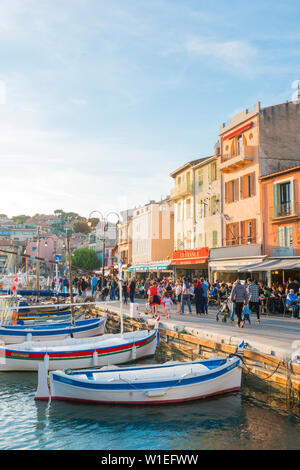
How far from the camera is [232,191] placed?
35094mm

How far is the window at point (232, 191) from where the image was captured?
34312mm

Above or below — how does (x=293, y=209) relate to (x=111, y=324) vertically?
above

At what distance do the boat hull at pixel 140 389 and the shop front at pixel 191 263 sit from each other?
966 inches

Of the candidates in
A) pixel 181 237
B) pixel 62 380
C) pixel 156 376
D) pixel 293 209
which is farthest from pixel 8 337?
pixel 181 237

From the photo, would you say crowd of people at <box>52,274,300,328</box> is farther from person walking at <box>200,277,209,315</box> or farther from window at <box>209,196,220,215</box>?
window at <box>209,196,220,215</box>

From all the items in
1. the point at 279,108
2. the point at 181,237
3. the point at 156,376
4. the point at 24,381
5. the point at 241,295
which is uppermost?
the point at 279,108

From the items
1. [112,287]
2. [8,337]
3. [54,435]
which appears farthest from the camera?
[112,287]

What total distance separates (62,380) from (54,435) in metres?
2.07

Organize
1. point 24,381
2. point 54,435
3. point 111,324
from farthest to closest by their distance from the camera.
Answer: point 111,324, point 24,381, point 54,435

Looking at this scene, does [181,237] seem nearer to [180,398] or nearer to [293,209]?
[293,209]

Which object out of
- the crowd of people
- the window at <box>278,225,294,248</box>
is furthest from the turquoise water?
the window at <box>278,225,294,248</box>

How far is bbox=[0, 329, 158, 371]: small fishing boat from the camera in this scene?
14969 millimetres

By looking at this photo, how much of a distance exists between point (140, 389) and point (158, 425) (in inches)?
49.2

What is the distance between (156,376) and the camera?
1169 cm
